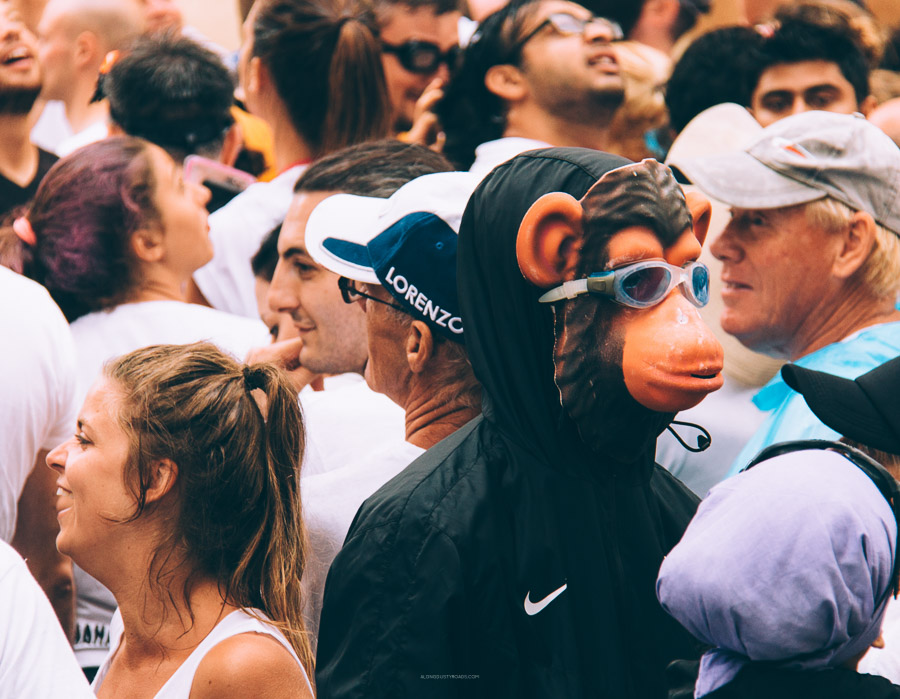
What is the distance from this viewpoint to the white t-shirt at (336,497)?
2344mm

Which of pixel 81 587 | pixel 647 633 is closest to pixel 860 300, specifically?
pixel 647 633

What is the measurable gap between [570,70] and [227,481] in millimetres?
2517

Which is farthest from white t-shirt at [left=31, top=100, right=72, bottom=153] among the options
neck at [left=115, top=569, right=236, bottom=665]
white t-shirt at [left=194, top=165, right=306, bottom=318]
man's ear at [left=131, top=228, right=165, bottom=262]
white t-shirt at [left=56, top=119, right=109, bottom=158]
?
neck at [left=115, top=569, right=236, bottom=665]

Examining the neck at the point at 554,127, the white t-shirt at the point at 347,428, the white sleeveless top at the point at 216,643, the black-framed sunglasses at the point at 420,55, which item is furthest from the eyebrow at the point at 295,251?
the black-framed sunglasses at the point at 420,55

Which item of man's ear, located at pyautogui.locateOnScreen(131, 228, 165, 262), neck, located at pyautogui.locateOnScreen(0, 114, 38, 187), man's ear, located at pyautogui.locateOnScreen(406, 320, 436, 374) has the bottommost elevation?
neck, located at pyautogui.locateOnScreen(0, 114, 38, 187)

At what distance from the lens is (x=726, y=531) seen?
1.50 m

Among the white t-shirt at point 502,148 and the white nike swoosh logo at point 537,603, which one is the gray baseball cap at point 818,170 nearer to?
the white t-shirt at point 502,148

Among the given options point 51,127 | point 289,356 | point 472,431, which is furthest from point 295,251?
point 51,127

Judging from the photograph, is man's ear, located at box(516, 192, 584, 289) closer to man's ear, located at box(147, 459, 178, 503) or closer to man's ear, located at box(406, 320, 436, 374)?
man's ear, located at box(406, 320, 436, 374)

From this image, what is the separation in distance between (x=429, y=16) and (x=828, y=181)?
2.94 meters

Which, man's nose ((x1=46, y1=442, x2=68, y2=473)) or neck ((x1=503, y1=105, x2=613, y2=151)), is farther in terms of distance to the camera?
neck ((x1=503, y1=105, x2=613, y2=151))

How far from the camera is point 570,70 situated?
167 inches

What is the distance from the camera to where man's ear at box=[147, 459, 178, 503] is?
2.29 meters

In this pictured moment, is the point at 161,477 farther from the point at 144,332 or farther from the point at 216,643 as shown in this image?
the point at 144,332
